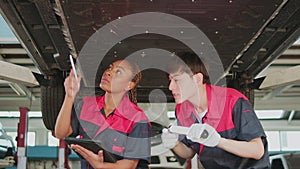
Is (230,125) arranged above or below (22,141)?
below

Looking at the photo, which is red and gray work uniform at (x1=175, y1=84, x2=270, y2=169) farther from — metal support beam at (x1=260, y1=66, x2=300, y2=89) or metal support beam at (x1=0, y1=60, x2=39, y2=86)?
metal support beam at (x1=0, y1=60, x2=39, y2=86)

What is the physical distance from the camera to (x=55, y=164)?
7246 mm

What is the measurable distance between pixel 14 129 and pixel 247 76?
6272 mm

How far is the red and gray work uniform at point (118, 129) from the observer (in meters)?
2.35

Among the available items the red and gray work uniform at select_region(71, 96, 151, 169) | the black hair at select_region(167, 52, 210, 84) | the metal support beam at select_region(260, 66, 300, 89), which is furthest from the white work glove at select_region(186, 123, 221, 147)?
the metal support beam at select_region(260, 66, 300, 89)

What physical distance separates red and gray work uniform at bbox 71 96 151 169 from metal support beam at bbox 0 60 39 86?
85 centimetres

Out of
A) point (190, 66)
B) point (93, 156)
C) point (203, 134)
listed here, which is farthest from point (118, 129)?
point (203, 134)

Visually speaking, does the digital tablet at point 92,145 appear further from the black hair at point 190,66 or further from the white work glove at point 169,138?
the black hair at point 190,66

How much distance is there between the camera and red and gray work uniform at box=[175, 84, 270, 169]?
2119 millimetres

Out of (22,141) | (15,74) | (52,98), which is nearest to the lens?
(15,74)

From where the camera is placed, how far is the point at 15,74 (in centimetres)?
319

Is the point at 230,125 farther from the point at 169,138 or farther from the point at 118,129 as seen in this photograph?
the point at 118,129

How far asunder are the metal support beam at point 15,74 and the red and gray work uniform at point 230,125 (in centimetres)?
140

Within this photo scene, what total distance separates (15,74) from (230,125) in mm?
1651
